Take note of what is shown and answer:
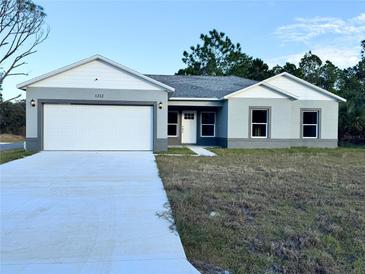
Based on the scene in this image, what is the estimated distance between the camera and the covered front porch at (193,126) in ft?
75.0

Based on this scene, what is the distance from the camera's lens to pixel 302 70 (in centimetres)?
4066

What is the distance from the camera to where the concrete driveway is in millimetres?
4242

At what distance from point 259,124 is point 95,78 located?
921 centimetres

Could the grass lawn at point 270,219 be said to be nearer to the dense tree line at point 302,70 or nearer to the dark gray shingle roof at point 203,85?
the dark gray shingle roof at point 203,85

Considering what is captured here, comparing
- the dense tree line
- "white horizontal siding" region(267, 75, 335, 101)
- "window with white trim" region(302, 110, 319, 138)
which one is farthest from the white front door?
the dense tree line

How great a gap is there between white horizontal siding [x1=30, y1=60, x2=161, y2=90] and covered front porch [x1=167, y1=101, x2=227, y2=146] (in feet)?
16.8

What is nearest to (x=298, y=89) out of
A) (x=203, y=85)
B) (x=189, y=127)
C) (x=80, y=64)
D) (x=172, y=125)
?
(x=203, y=85)

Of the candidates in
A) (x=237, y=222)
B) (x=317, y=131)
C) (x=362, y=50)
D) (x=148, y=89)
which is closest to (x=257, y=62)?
(x=362, y=50)

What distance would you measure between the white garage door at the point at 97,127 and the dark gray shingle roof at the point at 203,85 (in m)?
4.06

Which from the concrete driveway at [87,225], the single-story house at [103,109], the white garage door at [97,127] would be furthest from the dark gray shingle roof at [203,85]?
the concrete driveway at [87,225]

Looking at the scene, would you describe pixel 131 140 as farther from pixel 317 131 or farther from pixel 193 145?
pixel 317 131

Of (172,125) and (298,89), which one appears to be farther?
(172,125)

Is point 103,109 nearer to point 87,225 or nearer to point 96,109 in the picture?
point 96,109

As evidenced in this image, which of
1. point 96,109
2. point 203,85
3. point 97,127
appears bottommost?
point 97,127
